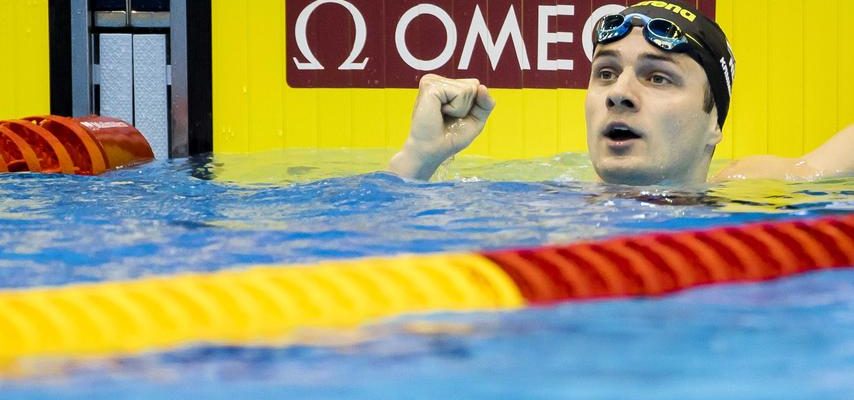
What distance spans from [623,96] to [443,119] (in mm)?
558

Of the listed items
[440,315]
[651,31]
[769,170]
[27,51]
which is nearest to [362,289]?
[440,315]

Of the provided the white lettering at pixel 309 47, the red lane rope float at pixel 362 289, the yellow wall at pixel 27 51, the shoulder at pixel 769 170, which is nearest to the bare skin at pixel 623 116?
the shoulder at pixel 769 170

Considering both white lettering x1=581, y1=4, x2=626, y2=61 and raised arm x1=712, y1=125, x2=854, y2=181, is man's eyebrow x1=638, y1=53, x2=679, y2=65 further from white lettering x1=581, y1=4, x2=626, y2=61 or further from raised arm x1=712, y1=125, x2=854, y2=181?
white lettering x1=581, y1=4, x2=626, y2=61

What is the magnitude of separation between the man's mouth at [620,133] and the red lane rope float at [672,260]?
0.86 meters

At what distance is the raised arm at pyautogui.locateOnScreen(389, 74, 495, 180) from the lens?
11.8 feet

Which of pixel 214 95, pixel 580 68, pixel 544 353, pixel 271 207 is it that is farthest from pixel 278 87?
pixel 544 353

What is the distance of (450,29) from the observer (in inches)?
222

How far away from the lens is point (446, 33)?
18.5ft

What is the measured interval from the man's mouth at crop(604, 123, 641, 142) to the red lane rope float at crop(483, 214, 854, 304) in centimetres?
86

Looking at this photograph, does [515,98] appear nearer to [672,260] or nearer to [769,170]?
[769,170]

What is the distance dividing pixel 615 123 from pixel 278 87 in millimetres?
2459

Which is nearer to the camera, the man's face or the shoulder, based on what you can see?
the man's face

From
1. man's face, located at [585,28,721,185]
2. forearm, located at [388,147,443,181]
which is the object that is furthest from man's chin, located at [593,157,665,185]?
forearm, located at [388,147,443,181]

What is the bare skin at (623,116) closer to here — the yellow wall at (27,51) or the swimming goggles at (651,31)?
Result: the swimming goggles at (651,31)
